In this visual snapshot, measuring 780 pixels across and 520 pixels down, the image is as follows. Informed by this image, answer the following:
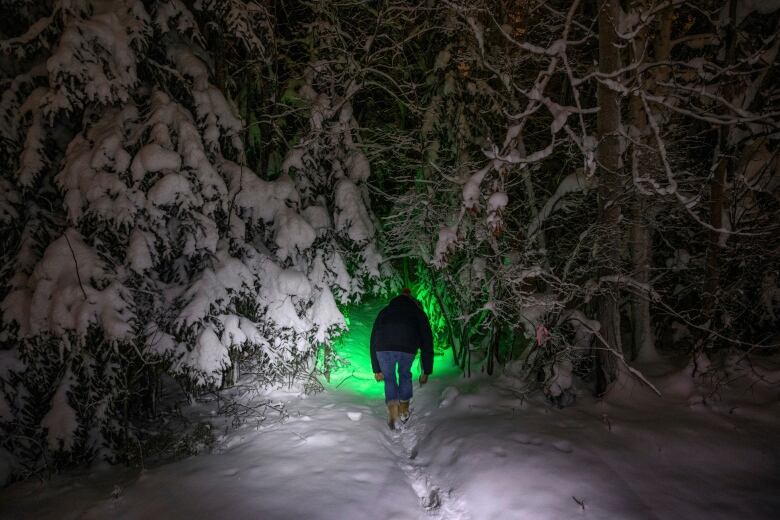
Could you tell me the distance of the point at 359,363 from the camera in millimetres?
9320

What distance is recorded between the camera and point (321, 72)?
289 inches

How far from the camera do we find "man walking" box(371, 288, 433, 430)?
19.1ft

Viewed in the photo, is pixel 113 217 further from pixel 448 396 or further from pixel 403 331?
pixel 448 396

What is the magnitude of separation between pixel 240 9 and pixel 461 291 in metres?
5.40

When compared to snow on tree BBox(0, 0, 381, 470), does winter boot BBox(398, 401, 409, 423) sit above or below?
below

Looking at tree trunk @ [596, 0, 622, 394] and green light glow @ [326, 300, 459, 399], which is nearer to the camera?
tree trunk @ [596, 0, 622, 394]

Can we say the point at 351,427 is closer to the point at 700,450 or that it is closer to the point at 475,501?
the point at 475,501

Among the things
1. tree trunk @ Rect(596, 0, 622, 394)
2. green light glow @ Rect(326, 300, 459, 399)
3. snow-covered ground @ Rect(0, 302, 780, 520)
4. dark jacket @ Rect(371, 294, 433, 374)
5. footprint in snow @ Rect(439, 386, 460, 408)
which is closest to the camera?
snow-covered ground @ Rect(0, 302, 780, 520)

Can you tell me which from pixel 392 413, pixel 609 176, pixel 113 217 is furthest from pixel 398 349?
pixel 113 217

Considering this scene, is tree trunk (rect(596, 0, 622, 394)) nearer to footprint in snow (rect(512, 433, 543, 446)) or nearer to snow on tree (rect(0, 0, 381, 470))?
footprint in snow (rect(512, 433, 543, 446))

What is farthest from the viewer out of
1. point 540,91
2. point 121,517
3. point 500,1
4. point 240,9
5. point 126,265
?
point 500,1

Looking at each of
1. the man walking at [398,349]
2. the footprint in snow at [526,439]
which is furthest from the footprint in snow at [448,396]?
the footprint in snow at [526,439]

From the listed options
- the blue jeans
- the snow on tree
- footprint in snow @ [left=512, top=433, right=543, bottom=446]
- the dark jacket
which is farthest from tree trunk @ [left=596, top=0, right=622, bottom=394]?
the snow on tree

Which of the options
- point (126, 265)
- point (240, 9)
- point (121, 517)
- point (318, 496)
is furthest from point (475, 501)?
point (240, 9)
